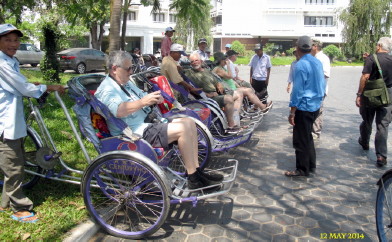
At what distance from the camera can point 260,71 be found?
9.09 m

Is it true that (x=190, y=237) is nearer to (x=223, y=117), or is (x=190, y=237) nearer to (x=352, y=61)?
(x=223, y=117)

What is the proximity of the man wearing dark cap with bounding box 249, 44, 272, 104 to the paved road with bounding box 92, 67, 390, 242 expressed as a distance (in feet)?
9.43

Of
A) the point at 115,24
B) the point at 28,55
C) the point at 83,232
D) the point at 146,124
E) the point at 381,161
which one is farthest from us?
the point at 28,55

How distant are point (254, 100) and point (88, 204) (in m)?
4.44

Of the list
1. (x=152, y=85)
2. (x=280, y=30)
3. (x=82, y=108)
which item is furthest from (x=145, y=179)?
(x=280, y=30)

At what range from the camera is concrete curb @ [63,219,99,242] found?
325cm

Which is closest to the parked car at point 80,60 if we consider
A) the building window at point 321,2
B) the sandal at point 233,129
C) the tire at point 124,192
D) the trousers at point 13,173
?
the sandal at point 233,129

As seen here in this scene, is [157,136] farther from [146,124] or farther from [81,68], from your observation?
[81,68]

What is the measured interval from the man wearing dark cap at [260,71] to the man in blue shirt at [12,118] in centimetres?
650

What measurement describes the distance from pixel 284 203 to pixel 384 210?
46.3 inches

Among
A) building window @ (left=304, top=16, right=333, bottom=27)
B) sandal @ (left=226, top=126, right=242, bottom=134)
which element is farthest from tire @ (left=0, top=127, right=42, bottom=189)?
building window @ (left=304, top=16, right=333, bottom=27)

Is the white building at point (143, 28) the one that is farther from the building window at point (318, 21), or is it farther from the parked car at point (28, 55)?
the building window at point (318, 21)
